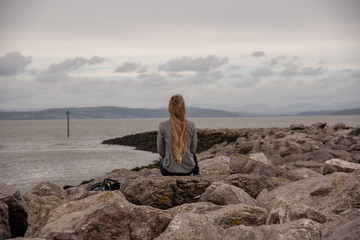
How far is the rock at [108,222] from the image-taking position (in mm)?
3766

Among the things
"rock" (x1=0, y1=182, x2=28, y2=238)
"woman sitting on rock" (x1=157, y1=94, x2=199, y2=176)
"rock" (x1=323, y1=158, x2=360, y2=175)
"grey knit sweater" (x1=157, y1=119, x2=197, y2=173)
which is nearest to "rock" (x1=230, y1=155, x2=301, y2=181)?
"woman sitting on rock" (x1=157, y1=94, x2=199, y2=176)

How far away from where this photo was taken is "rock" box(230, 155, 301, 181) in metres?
7.23

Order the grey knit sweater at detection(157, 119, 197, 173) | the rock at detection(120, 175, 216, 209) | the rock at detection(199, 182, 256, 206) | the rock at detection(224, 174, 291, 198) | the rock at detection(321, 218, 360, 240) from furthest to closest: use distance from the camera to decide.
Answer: the grey knit sweater at detection(157, 119, 197, 173) < the rock at detection(224, 174, 291, 198) < the rock at detection(120, 175, 216, 209) < the rock at detection(199, 182, 256, 206) < the rock at detection(321, 218, 360, 240)

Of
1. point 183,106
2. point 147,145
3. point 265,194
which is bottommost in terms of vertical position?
point 147,145

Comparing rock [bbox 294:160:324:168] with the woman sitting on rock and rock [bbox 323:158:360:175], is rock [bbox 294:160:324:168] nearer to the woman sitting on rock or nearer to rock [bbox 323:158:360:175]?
rock [bbox 323:158:360:175]

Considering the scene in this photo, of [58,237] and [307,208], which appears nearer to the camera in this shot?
[58,237]

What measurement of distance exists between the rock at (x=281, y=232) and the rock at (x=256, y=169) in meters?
3.76

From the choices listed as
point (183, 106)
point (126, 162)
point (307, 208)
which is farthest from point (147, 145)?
point (307, 208)

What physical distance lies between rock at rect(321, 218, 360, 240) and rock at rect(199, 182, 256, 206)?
4.52ft

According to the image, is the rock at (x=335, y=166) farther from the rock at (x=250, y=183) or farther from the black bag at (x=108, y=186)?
the black bag at (x=108, y=186)

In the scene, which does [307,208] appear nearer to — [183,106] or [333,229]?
[333,229]

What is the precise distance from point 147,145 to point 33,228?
3340 cm

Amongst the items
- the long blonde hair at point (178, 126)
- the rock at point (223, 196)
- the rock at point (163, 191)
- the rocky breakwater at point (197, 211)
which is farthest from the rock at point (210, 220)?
the long blonde hair at point (178, 126)

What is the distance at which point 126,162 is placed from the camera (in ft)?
82.4
